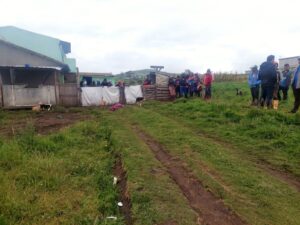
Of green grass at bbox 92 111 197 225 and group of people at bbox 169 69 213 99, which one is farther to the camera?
group of people at bbox 169 69 213 99

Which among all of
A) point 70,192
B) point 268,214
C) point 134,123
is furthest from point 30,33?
point 268,214

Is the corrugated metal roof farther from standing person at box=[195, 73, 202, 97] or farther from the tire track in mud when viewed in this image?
the tire track in mud

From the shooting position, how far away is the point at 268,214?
4.50m

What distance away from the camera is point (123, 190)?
18.1 ft

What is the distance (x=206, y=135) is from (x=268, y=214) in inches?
200

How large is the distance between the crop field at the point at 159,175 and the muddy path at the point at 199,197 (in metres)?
0.01

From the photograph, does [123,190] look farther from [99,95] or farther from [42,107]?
[99,95]

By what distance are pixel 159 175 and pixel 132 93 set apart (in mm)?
17426

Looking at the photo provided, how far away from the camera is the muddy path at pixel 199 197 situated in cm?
436

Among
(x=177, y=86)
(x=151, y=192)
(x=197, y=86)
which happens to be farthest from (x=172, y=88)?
(x=151, y=192)

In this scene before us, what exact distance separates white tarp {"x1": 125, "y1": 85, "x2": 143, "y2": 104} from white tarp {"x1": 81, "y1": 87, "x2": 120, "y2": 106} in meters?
0.69

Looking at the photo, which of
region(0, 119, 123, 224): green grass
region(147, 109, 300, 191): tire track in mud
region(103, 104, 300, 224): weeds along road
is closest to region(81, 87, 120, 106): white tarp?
region(103, 104, 300, 224): weeds along road

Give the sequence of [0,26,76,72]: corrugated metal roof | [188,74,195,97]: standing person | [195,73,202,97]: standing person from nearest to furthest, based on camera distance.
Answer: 1. [195,73,202,97]: standing person
2. [188,74,195,97]: standing person
3. [0,26,76,72]: corrugated metal roof

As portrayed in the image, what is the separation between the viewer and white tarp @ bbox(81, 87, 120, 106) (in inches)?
843
